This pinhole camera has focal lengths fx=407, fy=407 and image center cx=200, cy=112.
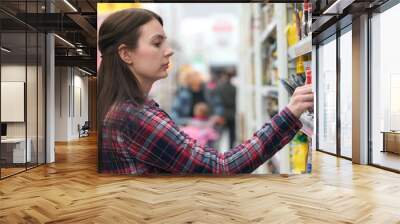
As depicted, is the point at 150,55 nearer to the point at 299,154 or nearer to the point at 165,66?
the point at 165,66

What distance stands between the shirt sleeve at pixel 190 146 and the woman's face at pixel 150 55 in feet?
1.74

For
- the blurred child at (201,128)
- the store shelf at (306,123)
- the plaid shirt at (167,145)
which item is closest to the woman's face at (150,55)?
the plaid shirt at (167,145)

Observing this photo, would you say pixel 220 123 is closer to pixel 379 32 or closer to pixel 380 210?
pixel 380 210

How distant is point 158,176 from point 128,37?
2.06m

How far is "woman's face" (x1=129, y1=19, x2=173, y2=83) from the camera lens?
18.5 feet

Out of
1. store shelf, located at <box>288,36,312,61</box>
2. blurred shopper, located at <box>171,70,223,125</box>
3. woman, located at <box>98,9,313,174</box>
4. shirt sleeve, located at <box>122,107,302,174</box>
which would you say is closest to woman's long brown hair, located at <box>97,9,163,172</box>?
woman, located at <box>98,9,313,174</box>

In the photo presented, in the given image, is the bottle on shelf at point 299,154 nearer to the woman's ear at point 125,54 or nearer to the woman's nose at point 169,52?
the woman's nose at point 169,52

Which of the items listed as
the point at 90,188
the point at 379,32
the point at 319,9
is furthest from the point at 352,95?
the point at 90,188

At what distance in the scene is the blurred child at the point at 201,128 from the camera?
18.7ft

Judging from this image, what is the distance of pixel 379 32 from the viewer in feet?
23.3

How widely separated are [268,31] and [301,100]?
1.08 meters

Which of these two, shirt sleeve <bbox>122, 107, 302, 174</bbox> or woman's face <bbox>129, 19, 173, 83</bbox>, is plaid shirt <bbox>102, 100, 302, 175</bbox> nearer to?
shirt sleeve <bbox>122, 107, 302, 174</bbox>

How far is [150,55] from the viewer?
5.66 meters

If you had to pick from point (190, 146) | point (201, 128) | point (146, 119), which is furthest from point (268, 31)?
point (146, 119)
